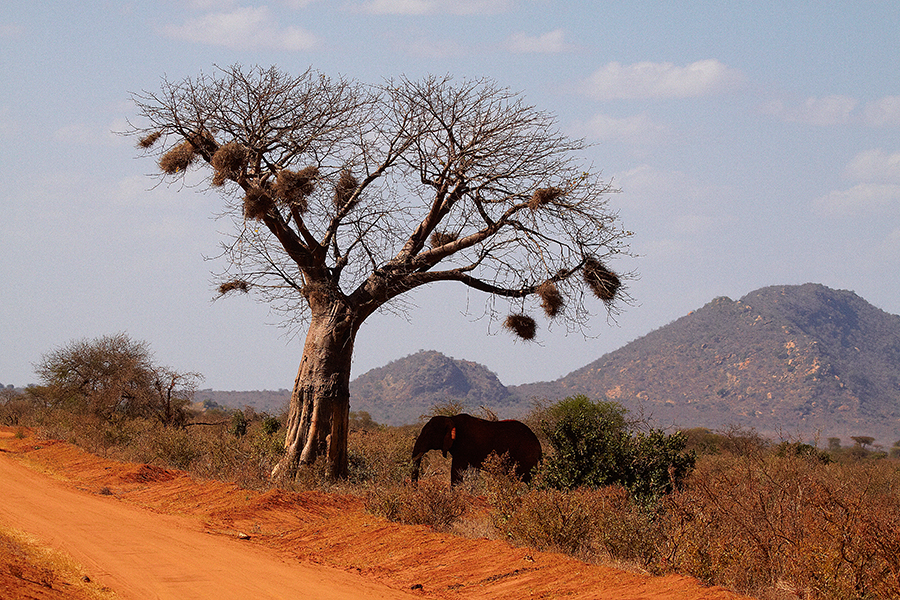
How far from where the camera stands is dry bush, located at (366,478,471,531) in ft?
29.9

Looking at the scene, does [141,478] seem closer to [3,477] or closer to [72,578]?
[3,477]

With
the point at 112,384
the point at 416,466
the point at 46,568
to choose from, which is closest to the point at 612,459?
the point at 416,466

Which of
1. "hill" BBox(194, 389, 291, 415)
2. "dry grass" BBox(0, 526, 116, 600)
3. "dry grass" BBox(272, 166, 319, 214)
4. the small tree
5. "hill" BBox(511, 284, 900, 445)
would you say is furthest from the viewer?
"hill" BBox(194, 389, 291, 415)

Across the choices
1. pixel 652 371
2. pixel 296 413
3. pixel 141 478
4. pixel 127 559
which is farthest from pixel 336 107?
pixel 652 371

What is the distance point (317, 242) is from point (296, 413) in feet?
9.91

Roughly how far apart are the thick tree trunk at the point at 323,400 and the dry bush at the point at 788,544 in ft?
20.6

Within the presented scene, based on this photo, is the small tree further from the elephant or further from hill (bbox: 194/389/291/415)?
hill (bbox: 194/389/291/415)

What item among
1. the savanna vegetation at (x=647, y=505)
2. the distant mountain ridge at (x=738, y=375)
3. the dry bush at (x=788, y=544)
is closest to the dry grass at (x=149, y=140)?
the savanna vegetation at (x=647, y=505)

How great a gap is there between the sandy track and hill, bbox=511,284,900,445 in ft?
178

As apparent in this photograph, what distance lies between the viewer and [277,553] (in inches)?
324

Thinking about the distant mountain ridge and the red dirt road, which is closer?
the red dirt road

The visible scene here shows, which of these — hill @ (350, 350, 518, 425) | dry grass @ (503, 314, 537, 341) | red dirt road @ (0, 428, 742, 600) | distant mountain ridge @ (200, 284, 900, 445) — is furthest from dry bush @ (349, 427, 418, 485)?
hill @ (350, 350, 518, 425)

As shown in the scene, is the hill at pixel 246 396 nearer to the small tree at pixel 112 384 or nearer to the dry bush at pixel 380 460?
the small tree at pixel 112 384

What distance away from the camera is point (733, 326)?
8538cm
